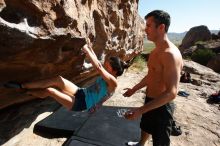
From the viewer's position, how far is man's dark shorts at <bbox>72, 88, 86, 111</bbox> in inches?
153

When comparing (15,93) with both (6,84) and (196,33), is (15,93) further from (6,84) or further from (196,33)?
(196,33)

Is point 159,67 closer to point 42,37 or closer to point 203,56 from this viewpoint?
point 42,37

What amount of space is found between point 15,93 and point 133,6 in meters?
4.65

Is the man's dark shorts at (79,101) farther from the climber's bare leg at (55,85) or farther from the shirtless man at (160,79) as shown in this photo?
the shirtless man at (160,79)

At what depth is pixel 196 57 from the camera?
20797mm

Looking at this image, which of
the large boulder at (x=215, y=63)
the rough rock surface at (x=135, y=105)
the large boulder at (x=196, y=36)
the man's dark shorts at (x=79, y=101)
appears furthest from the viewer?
the large boulder at (x=196, y=36)

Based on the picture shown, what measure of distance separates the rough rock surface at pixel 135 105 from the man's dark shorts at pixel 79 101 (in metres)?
0.71

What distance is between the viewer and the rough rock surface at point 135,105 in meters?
4.23

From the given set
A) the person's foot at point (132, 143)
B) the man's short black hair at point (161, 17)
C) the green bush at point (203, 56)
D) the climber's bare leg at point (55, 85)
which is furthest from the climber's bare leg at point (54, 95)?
the green bush at point (203, 56)

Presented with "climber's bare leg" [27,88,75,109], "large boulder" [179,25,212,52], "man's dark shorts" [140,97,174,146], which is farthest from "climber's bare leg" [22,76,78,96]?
"large boulder" [179,25,212,52]

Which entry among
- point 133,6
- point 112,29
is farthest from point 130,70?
point 112,29

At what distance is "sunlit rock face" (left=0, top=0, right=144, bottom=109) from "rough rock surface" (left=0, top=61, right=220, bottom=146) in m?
0.30

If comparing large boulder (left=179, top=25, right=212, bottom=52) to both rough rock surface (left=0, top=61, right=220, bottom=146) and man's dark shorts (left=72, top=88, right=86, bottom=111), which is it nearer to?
rough rock surface (left=0, top=61, right=220, bottom=146)

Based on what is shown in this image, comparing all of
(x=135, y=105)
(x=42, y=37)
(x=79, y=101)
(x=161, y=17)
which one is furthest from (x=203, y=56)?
(x=42, y=37)
